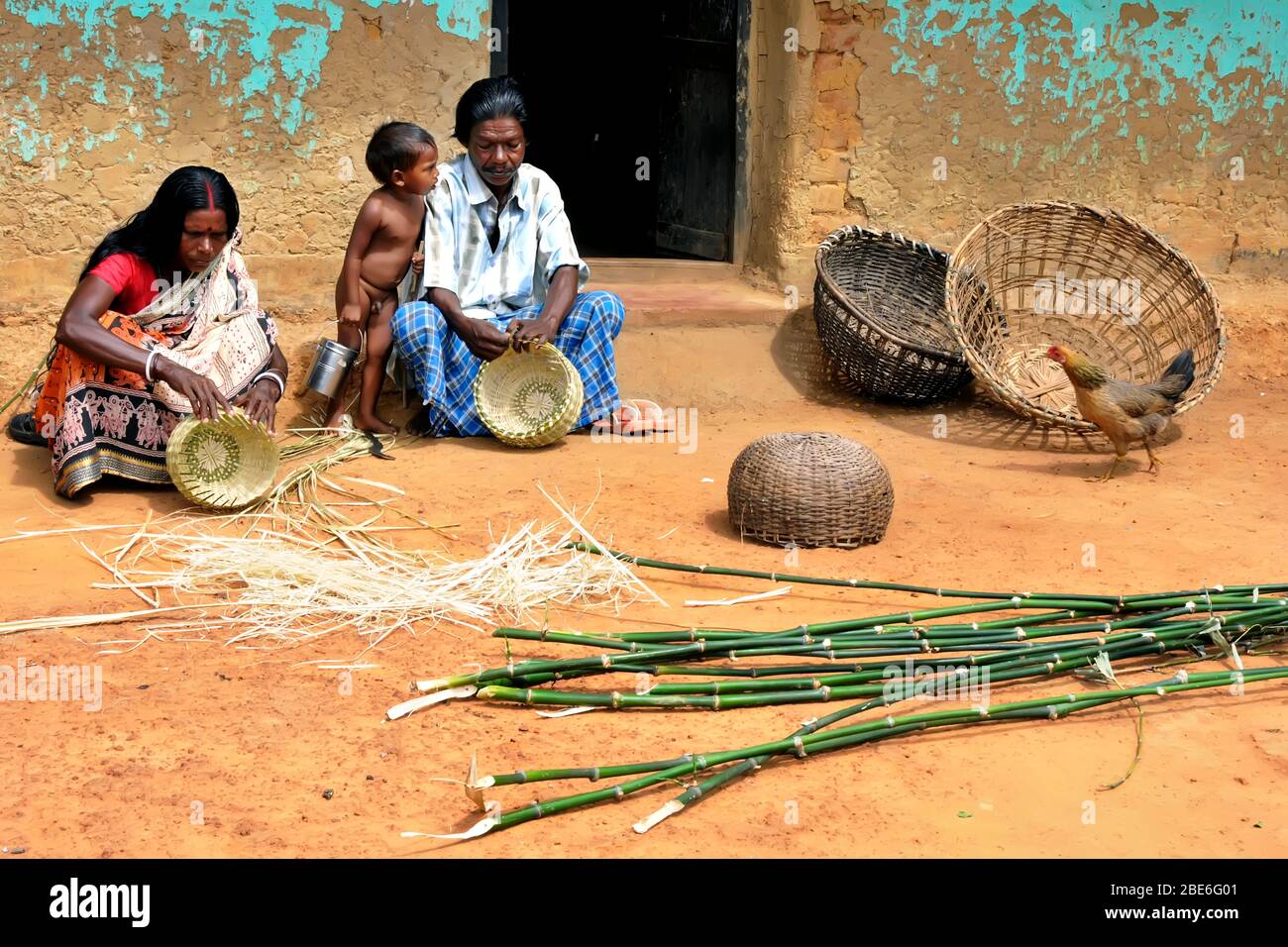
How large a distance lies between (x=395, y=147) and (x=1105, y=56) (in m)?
3.65

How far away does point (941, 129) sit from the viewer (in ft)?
21.5

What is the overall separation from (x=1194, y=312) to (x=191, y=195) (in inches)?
168

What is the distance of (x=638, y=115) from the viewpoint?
938 centimetres

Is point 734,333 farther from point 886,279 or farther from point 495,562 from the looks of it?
point 495,562

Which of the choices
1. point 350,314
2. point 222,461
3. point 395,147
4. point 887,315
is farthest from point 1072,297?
point 222,461

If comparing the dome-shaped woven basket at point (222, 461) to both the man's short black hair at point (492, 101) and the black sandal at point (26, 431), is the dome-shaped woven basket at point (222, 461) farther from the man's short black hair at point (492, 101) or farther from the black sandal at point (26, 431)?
the man's short black hair at point (492, 101)

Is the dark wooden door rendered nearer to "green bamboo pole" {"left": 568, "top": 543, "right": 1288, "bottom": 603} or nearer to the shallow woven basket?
the shallow woven basket

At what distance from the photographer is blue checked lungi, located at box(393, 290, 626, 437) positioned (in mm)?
5246

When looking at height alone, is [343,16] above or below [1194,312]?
above

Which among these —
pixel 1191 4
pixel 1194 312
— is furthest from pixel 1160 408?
pixel 1191 4

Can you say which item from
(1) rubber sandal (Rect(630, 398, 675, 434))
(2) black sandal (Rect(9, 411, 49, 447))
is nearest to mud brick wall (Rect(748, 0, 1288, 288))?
(1) rubber sandal (Rect(630, 398, 675, 434))

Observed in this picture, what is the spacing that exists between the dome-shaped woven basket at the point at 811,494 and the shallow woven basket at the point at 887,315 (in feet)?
5.61

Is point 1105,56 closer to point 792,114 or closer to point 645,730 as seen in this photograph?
point 792,114

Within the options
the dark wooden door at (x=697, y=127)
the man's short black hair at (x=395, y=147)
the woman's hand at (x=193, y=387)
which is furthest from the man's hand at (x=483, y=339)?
the dark wooden door at (x=697, y=127)
